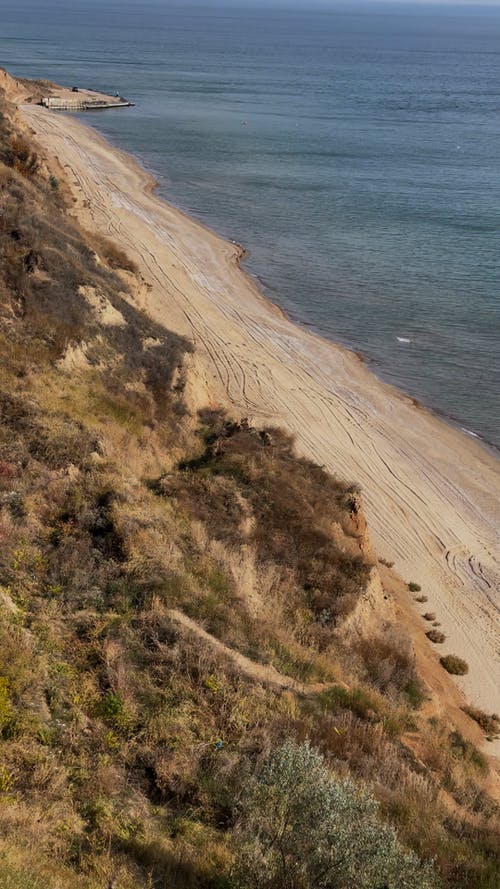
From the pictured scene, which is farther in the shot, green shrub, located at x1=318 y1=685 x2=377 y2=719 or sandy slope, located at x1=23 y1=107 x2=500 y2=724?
sandy slope, located at x1=23 y1=107 x2=500 y2=724

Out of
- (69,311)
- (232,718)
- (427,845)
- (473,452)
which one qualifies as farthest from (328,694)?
(473,452)

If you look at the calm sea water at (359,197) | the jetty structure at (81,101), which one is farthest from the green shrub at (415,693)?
the jetty structure at (81,101)

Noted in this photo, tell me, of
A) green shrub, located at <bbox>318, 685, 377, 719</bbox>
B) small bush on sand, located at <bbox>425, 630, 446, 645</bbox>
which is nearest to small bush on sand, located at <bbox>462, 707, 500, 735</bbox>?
small bush on sand, located at <bbox>425, 630, 446, 645</bbox>

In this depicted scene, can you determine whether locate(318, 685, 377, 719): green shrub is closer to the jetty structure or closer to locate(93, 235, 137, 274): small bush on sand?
locate(93, 235, 137, 274): small bush on sand

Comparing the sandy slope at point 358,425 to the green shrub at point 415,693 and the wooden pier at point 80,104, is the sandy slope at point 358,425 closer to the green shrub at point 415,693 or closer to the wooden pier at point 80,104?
the green shrub at point 415,693

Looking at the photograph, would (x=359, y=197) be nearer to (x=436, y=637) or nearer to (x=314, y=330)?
(x=314, y=330)

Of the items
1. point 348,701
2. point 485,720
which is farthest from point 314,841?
point 485,720
